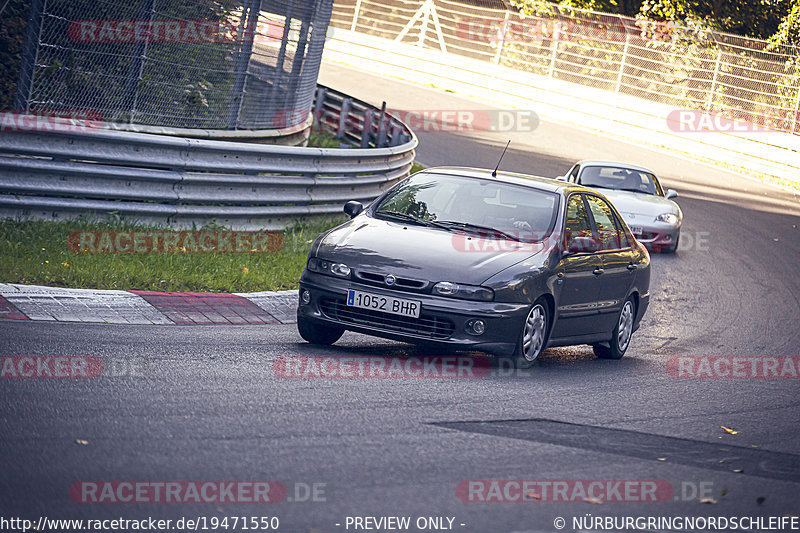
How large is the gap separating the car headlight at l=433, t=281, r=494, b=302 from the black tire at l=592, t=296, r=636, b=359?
2320mm

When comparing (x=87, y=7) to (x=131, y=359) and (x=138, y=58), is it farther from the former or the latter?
(x=131, y=359)

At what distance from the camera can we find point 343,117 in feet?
74.5

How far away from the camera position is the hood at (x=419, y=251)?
802 cm

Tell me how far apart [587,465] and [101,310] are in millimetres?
4308

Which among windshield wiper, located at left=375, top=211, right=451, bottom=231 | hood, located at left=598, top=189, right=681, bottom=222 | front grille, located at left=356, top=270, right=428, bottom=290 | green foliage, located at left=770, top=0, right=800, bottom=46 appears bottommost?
hood, located at left=598, top=189, right=681, bottom=222

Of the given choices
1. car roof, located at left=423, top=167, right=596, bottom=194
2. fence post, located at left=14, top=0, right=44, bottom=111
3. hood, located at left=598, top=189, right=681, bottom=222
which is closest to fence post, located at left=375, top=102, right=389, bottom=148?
hood, located at left=598, top=189, right=681, bottom=222

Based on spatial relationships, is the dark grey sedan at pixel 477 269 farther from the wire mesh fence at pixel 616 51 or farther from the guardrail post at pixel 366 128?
the wire mesh fence at pixel 616 51

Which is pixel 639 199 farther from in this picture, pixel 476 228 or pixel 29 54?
→ pixel 29 54

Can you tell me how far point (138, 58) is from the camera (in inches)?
480

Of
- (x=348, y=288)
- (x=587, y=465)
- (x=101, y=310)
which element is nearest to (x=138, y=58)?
(x=101, y=310)

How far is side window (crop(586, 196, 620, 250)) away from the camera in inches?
387

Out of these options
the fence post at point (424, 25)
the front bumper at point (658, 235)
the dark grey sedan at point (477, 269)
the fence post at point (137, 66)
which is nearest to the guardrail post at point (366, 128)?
the front bumper at point (658, 235)

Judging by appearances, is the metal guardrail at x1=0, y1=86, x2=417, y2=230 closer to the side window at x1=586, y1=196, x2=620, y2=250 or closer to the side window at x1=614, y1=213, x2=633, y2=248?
the side window at x1=586, y1=196, x2=620, y2=250

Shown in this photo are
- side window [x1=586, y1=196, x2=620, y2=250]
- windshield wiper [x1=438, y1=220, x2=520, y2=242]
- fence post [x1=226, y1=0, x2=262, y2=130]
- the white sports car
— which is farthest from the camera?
the white sports car
